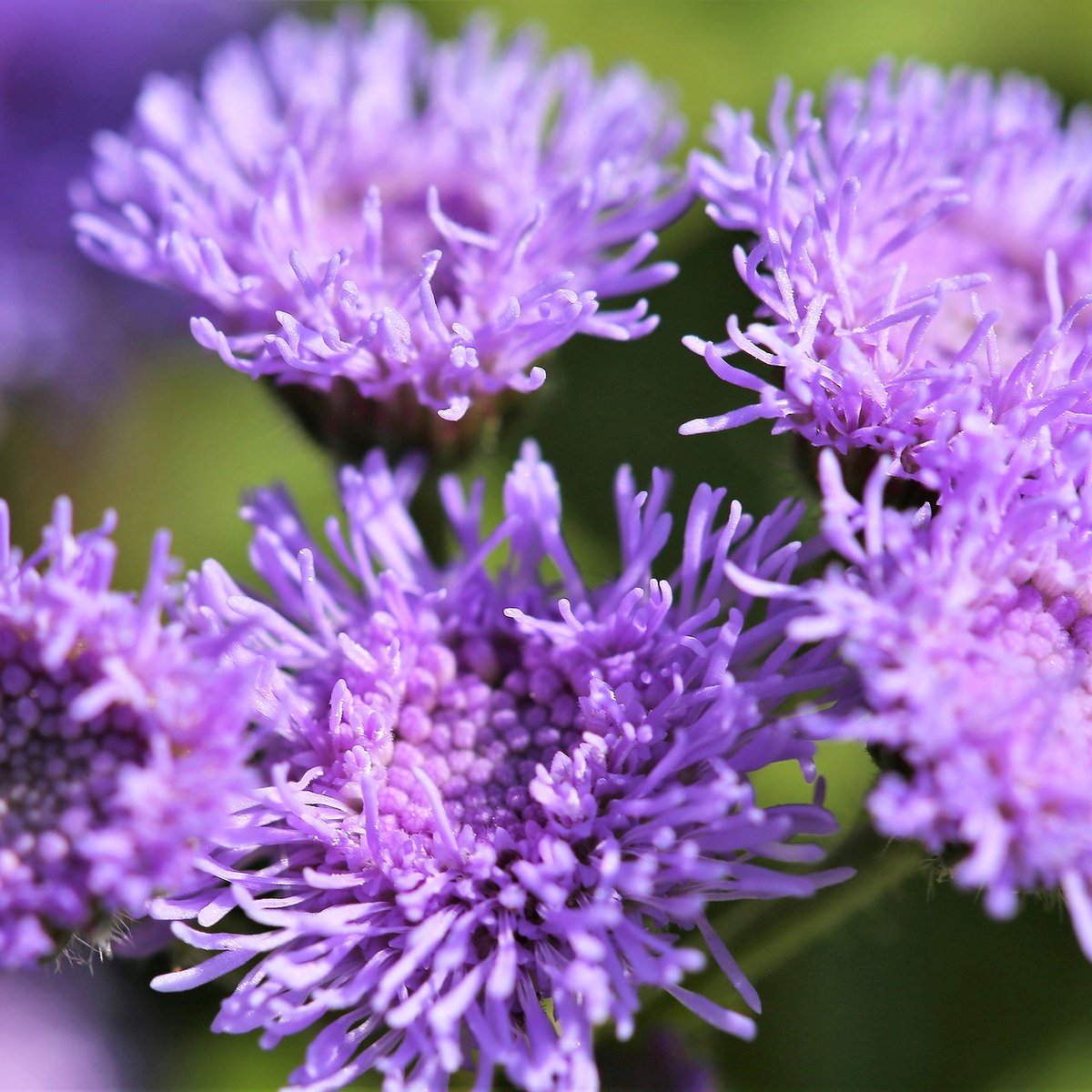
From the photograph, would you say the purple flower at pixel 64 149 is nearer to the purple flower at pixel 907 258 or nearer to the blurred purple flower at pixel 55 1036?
the blurred purple flower at pixel 55 1036

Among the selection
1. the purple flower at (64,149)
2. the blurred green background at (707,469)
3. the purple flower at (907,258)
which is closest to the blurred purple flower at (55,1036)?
the blurred green background at (707,469)

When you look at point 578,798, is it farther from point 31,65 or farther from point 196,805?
point 31,65

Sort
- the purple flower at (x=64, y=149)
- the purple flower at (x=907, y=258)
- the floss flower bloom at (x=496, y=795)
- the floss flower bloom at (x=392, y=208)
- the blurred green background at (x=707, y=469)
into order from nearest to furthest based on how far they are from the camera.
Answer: the floss flower bloom at (x=496, y=795)
the purple flower at (x=907, y=258)
the floss flower bloom at (x=392, y=208)
the blurred green background at (x=707, y=469)
the purple flower at (x=64, y=149)

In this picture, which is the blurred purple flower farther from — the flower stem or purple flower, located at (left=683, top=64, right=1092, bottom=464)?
purple flower, located at (left=683, top=64, right=1092, bottom=464)

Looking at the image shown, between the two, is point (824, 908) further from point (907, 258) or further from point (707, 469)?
point (707, 469)

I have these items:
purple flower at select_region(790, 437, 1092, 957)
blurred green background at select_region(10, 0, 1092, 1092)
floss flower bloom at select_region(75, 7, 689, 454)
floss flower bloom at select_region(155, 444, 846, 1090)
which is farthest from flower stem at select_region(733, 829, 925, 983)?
floss flower bloom at select_region(75, 7, 689, 454)

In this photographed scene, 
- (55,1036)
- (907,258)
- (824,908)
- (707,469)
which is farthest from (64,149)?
(824,908)

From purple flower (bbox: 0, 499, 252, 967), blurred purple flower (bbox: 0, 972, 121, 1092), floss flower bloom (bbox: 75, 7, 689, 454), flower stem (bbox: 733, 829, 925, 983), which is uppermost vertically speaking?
floss flower bloom (bbox: 75, 7, 689, 454)
